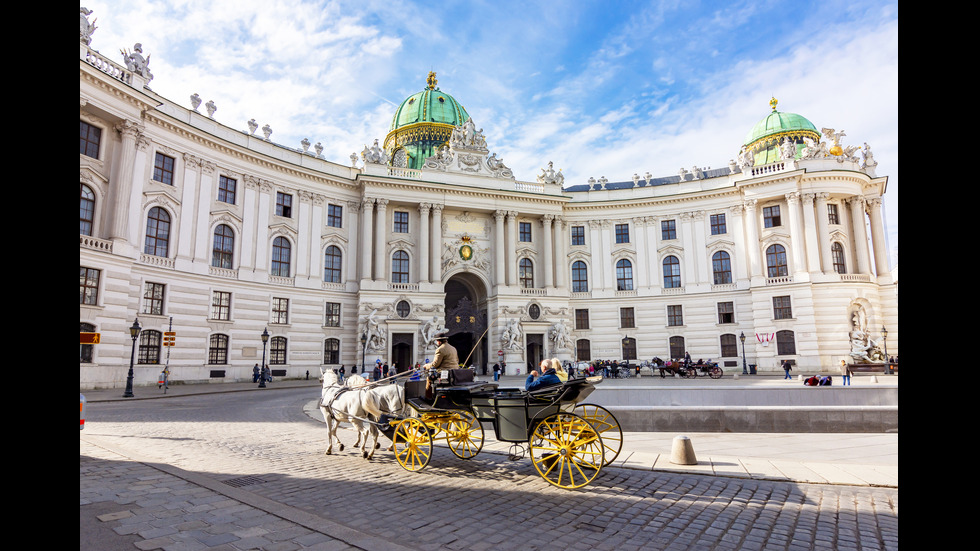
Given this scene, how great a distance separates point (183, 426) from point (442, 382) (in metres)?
8.58

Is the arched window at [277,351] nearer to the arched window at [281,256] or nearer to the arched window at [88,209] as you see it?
the arched window at [281,256]

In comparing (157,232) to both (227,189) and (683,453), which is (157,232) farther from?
(683,453)

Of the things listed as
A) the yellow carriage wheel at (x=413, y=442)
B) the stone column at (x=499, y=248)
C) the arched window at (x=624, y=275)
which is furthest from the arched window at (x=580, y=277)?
the yellow carriage wheel at (x=413, y=442)

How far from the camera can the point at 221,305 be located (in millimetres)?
31219

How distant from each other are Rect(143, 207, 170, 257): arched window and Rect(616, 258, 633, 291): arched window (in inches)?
1290

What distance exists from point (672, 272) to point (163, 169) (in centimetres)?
3694

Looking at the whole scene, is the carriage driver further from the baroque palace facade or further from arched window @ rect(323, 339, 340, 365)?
arched window @ rect(323, 339, 340, 365)

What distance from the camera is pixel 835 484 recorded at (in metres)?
7.23

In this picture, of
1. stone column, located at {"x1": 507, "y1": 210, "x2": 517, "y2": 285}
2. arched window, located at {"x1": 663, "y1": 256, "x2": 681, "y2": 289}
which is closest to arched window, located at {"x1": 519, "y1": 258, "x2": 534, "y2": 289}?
stone column, located at {"x1": 507, "y1": 210, "x2": 517, "y2": 285}

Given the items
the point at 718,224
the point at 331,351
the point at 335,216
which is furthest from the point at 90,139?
the point at 718,224

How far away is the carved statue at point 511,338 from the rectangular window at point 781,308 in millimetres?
19026

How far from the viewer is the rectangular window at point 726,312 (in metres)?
39.7
